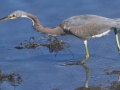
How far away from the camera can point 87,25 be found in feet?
32.2

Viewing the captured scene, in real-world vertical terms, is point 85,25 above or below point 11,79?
above

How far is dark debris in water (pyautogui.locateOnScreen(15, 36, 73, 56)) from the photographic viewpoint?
34.9 ft

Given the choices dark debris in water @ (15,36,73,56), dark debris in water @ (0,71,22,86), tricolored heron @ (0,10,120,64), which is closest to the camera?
dark debris in water @ (0,71,22,86)

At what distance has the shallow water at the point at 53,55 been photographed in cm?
905

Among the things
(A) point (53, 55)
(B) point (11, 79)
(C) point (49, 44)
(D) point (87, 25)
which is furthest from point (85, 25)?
(B) point (11, 79)

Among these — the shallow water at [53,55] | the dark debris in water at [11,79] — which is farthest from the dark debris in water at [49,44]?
the dark debris in water at [11,79]

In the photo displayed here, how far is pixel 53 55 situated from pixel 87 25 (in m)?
1.11

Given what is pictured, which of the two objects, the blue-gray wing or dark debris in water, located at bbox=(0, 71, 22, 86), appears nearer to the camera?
dark debris in water, located at bbox=(0, 71, 22, 86)

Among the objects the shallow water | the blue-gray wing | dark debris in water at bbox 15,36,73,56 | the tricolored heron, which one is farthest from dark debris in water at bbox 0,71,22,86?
dark debris in water at bbox 15,36,73,56

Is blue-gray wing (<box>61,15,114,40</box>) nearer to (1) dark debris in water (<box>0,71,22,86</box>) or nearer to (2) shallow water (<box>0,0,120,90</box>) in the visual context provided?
(2) shallow water (<box>0,0,120,90</box>)

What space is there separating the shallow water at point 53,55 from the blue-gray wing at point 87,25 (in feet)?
2.13

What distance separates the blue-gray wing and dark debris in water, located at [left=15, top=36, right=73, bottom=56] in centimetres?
86

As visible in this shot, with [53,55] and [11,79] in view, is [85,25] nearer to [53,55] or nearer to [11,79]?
[53,55]

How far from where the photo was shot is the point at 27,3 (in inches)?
501
